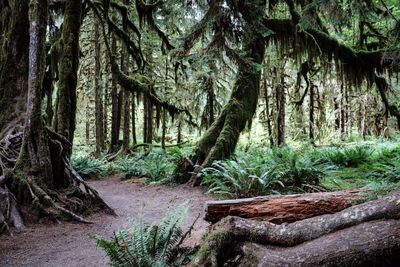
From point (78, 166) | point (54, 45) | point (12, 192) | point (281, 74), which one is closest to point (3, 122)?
point (12, 192)

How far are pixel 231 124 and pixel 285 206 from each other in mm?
5879

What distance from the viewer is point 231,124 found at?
10.0 m

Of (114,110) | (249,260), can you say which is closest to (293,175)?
(249,260)

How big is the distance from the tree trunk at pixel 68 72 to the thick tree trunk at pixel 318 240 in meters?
6.84

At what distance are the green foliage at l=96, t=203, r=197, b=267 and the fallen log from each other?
0.49m

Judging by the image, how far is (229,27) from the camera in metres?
5.54

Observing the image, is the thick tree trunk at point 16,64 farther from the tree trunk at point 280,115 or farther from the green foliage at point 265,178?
the tree trunk at point 280,115

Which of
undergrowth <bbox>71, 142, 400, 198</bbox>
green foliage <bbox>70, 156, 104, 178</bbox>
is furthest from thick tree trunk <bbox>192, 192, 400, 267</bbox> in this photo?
green foliage <bbox>70, 156, 104, 178</bbox>

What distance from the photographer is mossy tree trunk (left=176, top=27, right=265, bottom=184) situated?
9.73 m

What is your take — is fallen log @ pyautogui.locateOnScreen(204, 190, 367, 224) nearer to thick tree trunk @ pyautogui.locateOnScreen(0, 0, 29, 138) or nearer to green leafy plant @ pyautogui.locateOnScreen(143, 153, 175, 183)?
thick tree trunk @ pyautogui.locateOnScreen(0, 0, 29, 138)

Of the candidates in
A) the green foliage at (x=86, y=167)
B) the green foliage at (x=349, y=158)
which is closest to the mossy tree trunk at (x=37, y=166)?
the green foliage at (x=86, y=167)

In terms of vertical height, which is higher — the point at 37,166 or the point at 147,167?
the point at 37,166

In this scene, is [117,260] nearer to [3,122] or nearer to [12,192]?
[12,192]

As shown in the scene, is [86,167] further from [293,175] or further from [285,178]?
[293,175]
